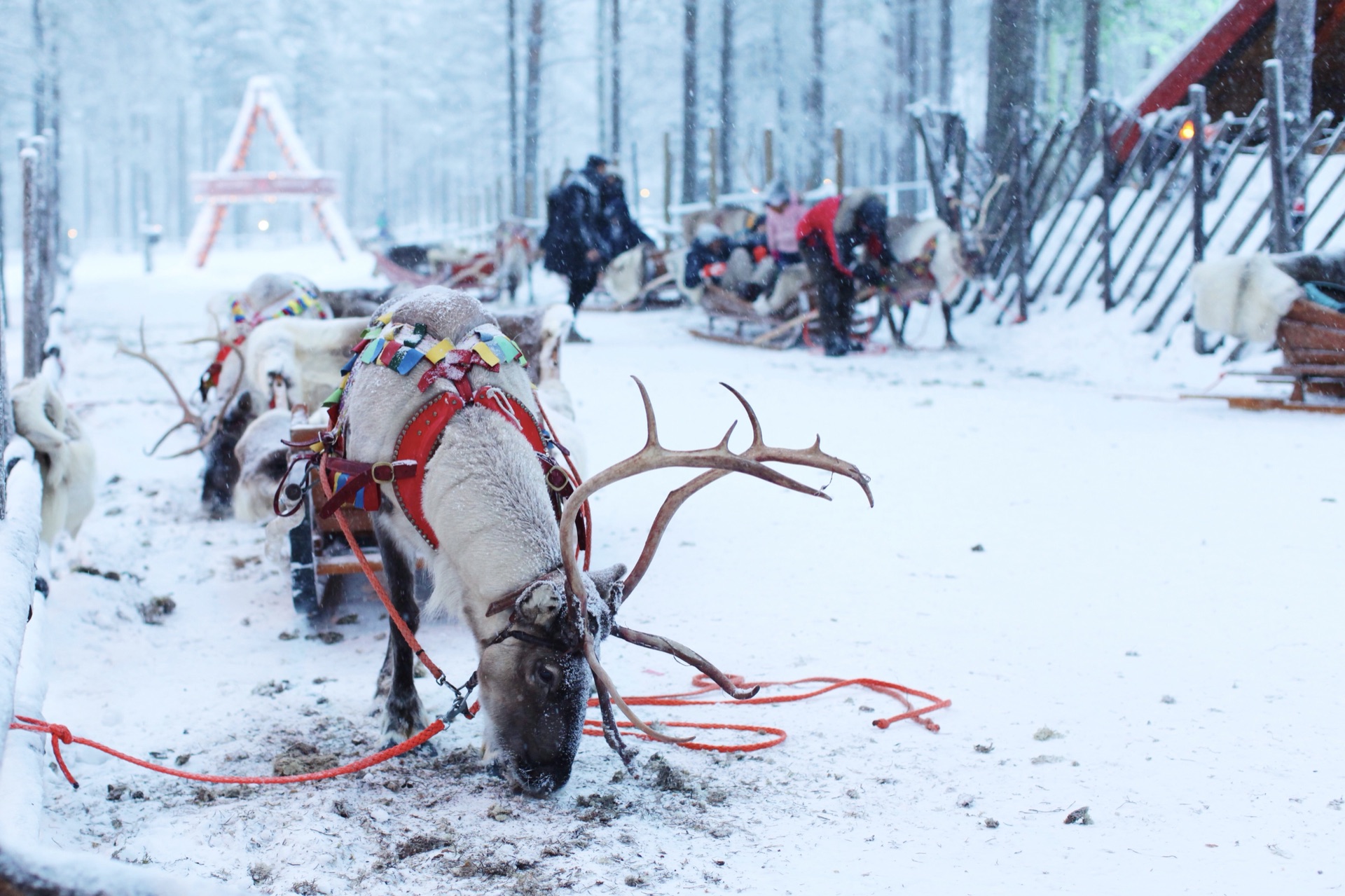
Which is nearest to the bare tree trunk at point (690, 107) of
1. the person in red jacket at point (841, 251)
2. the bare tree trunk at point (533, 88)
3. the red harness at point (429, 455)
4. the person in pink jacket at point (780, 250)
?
the bare tree trunk at point (533, 88)

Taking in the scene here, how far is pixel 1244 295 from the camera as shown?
783 centimetres

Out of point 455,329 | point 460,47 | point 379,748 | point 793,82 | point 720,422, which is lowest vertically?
point 379,748

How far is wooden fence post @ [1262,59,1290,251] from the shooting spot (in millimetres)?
9320

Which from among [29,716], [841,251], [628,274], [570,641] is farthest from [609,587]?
[628,274]

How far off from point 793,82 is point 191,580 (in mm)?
29914

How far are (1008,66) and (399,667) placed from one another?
1341cm

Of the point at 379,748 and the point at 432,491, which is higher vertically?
the point at 432,491

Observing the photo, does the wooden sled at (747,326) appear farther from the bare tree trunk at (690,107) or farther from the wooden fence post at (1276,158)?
the bare tree trunk at (690,107)

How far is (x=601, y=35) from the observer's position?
1350 inches

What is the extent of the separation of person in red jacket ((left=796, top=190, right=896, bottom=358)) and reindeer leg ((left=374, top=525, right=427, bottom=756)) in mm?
9191

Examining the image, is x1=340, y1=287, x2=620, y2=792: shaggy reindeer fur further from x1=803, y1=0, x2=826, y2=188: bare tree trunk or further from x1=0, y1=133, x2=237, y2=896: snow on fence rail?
x1=803, y1=0, x2=826, y2=188: bare tree trunk

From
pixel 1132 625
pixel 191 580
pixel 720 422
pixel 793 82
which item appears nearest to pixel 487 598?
pixel 1132 625

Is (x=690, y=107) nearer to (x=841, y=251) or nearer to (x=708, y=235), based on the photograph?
(x=708, y=235)

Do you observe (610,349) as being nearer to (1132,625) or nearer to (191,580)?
(191,580)
